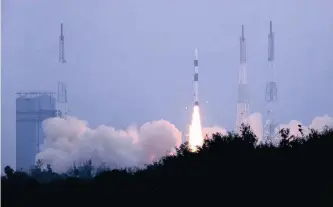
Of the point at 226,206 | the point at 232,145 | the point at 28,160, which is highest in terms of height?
the point at 28,160

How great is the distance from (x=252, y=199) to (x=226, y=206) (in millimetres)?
1150

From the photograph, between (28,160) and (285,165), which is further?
(28,160)

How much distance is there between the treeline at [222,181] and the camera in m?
33.2

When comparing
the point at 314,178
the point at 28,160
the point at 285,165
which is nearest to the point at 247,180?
the point at 285,165

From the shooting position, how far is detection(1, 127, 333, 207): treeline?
109 feet

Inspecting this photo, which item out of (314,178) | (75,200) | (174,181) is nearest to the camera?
(314,178)

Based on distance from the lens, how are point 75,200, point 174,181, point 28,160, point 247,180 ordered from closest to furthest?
point 247,180, point 174,181, point 75,200, point 28,160

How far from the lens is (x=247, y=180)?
36.3 meters

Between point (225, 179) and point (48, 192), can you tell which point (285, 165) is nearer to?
point (225, 179)

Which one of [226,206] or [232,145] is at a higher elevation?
[232,145]

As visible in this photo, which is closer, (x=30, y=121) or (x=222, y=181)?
(x=222, y=181)

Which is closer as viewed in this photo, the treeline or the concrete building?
the treeline

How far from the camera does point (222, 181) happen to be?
38.1 meters

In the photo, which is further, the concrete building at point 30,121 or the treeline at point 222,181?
the concrete building at point 30,121
